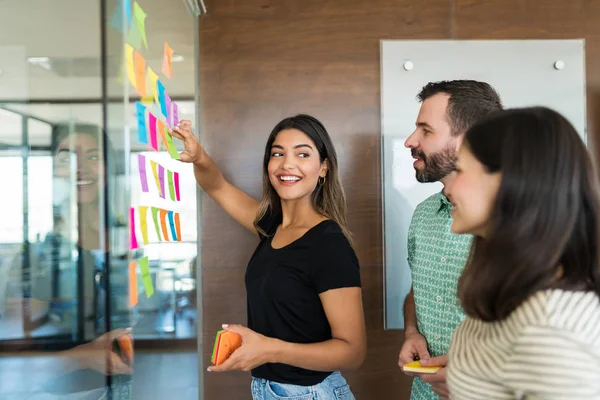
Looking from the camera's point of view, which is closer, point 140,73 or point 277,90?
point 140,73

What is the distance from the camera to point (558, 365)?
697 millimetres

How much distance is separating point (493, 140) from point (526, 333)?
11.1 inches

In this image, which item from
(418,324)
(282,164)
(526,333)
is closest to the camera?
(526,333)

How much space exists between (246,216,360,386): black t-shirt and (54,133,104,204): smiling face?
708mm

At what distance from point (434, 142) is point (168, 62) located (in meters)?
0.82

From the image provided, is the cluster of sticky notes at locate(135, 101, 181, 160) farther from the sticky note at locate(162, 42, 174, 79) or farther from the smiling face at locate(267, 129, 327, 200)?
the smiling face at locate(267, 129, 327, 200)

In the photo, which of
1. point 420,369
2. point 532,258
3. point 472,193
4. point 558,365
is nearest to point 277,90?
point 420,369

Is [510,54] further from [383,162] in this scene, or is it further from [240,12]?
[240,12]

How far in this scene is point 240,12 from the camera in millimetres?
2232

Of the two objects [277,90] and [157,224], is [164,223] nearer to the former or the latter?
[157,224]

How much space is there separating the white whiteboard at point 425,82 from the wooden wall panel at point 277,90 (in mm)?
53

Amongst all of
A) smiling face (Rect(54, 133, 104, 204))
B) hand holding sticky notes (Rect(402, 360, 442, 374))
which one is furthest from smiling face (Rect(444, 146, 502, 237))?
smiling face (Rect(54, 133, 104, 204))

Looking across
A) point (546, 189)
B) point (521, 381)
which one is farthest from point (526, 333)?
point (546, 189)

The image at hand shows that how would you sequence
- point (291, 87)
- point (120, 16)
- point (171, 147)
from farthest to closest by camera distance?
point (291, 87)
point (171, 147)
point (120, 16)
